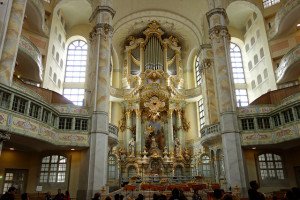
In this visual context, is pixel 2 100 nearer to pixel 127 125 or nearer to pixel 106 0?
pixel 106 0

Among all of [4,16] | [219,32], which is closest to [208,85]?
[219,32]

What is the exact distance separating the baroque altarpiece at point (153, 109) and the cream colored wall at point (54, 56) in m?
8.57

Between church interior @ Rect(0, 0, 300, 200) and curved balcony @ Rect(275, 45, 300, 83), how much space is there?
0.42ft

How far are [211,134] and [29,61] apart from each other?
55.5ft

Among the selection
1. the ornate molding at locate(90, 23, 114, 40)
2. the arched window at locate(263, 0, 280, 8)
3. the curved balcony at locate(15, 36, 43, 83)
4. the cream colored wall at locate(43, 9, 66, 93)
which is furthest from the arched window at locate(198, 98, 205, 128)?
the curved balcony at locate(15, 36, 43, 83)

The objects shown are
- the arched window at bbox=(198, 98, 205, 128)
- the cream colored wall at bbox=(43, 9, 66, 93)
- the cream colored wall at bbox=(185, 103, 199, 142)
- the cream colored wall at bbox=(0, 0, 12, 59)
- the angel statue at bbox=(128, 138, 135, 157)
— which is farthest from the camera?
the cream colored wall at bbox=(185, 103, 199, 142)

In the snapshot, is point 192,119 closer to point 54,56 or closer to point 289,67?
point 289,67

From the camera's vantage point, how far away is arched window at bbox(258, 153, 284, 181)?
23.5 meters

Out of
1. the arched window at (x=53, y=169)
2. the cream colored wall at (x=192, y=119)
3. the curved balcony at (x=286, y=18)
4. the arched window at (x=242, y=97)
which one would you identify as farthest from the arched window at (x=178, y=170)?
the curved balcony at (x=286, y=18)

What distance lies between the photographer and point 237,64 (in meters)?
33.9

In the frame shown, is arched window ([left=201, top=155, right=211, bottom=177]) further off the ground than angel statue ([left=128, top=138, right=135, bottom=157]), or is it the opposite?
angel statue ([left=128, top=138, right=135, bottom=157])

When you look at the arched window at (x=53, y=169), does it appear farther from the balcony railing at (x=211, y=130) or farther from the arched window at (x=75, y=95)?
the balcony railing at (x=211, y=130)

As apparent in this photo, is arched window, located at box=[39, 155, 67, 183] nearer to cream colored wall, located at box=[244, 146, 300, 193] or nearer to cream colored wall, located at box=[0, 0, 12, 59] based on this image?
cream colored wall, located at box=[0, 0, 12, 59]

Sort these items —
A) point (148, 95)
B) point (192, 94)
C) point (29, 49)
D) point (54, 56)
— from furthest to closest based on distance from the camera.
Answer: point (192, 94) < point (148, 95) < point (54, 56) < point (29, 49)
